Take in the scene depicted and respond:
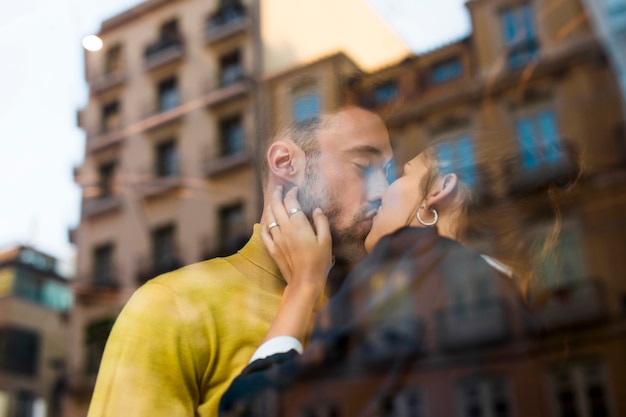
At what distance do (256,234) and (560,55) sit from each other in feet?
4.25

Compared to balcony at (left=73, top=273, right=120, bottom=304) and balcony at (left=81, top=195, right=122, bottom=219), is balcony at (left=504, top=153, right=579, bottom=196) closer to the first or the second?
balcony at (left=73, top=273, right=120, bottom=304)

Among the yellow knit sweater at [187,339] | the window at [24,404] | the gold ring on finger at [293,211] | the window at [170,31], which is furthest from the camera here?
the window at [170,31]

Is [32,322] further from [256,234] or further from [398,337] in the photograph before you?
[398,337]

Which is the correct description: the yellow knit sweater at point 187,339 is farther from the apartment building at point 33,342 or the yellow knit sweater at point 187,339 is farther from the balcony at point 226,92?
the balcony at point 226,92

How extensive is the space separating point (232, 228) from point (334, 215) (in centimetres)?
38

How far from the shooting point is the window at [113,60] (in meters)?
2.09

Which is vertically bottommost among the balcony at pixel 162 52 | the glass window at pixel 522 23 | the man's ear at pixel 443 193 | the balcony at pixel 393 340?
the balcony at pixel 393 340

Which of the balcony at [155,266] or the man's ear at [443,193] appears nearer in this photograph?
the man's ear at [443,193]

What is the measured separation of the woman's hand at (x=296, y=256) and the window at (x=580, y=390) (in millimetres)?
435

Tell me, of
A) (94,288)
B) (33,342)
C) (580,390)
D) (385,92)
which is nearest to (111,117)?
(94,288)

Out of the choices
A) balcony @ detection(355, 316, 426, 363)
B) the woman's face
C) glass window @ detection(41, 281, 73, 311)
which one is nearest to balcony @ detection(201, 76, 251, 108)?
glass window @ detection(41, 281, 73, 311)

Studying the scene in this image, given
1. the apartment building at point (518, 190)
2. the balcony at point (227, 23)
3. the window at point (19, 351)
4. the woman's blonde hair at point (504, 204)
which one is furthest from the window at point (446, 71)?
the window at point (19, 351)

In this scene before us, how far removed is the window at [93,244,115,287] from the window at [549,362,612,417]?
1.02m

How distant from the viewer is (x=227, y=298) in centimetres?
143
